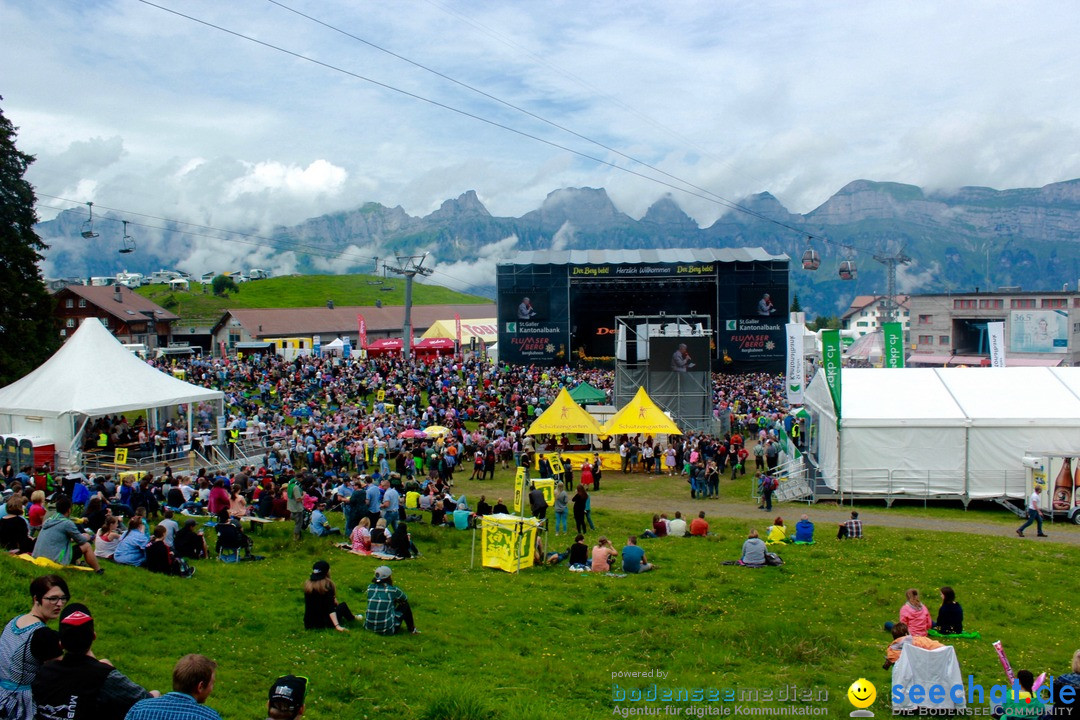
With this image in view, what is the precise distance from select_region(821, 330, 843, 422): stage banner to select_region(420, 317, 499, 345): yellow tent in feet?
132

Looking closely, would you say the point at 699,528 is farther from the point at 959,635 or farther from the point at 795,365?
the point at 795,365

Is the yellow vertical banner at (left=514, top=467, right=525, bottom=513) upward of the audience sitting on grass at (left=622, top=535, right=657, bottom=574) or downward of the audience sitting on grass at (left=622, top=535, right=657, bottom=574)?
upward

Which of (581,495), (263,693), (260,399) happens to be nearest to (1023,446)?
(581,495)

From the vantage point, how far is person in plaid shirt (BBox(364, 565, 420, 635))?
9.30 m

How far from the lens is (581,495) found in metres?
16.6

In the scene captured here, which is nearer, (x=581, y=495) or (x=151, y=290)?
(x=581, y=495)

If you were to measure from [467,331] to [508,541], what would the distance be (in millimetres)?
57778

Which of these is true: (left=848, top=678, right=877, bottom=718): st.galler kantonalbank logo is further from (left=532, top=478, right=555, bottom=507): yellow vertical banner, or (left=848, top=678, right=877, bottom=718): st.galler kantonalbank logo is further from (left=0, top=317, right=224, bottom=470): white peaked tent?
(left=0, top=317, right=224, bottom=470): white peaked tent

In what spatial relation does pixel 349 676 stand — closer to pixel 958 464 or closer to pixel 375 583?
pixel 375 583

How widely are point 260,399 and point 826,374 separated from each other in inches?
1051

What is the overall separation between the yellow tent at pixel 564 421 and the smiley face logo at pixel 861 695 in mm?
18997

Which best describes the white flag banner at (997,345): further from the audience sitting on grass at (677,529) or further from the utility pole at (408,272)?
the utility pole at (408,272)

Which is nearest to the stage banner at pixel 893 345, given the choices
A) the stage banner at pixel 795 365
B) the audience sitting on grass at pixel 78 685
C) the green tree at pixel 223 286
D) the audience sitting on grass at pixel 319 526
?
the stage banner at pixel 795 365

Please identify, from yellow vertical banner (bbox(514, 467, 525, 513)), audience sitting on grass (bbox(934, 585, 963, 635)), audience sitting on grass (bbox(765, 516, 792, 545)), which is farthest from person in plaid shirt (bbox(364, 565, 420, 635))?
audience sitting on grass (bbox(765, 516, 792, 545))
